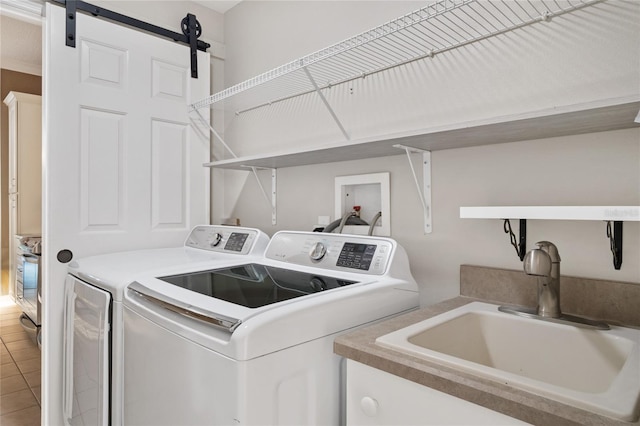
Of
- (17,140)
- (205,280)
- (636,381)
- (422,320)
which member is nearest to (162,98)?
(205,280)

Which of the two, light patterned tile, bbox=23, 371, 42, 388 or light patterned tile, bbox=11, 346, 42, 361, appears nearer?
light patterned tile, bbox=23, 371, 42, 388

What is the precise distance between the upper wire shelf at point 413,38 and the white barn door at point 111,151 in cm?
53

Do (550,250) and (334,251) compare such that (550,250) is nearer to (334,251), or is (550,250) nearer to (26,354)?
(334,251)

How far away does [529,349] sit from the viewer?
1123mm

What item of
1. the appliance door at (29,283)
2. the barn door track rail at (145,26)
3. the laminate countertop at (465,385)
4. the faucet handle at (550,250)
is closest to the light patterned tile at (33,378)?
the appliance door at (29,283)

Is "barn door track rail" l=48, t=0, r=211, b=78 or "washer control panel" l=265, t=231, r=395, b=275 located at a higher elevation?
"barn door track rail" l=48, t=0, r=211, b=78

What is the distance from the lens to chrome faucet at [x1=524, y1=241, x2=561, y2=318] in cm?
104

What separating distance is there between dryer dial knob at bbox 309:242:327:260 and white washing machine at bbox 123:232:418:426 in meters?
0.06

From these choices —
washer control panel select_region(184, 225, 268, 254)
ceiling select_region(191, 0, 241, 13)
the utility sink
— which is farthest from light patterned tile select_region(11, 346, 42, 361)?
the utility sink

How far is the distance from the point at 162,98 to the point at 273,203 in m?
0.94

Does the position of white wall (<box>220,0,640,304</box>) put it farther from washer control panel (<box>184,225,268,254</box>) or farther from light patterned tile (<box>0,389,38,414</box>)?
light patterned tile (<box>0,389,38,414</box>)

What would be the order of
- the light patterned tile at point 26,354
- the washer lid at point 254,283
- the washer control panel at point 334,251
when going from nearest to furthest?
the washer lid at point 254,283 → the washer control panel at point 334,251 → the light patterned tile at point 26,354

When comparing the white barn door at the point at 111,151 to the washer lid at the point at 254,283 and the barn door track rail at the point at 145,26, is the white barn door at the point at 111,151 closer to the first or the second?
the barn door track rail at the point at 145,26

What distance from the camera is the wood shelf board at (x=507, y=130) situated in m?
0.94
